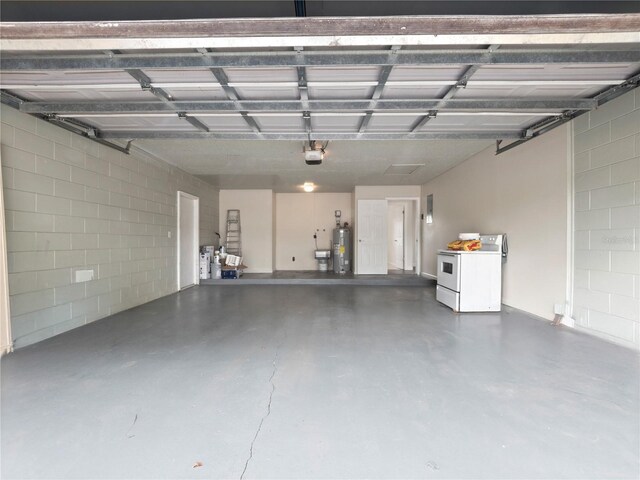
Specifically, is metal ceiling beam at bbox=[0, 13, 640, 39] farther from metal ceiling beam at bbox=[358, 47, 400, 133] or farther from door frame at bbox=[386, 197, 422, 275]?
door frame at bbox=[386, 197, 422, 275]

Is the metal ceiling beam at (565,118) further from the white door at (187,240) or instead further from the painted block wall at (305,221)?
the white door at (187,240)

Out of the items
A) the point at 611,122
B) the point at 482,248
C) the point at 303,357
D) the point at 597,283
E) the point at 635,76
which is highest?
the point at 635,76

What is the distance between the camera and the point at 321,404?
1.91m

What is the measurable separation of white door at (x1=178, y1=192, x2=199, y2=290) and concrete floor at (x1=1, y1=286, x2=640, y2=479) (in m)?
2.86

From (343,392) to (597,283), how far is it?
3.11m

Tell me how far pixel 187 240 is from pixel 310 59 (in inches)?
214

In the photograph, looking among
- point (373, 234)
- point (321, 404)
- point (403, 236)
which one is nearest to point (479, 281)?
point (321, 404)

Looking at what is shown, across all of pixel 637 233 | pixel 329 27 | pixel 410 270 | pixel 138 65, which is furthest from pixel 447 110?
pixel 410 270

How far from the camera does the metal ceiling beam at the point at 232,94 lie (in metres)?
2.45

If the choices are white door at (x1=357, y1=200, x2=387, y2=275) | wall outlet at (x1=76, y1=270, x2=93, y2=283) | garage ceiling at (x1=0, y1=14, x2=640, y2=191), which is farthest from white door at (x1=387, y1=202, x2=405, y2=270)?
wall outlet at (x1=76, y1=270, x2=93, y2=283)

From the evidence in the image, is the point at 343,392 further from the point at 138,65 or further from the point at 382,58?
the point at 138,65

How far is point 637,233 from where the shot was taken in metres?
Result: 2.73

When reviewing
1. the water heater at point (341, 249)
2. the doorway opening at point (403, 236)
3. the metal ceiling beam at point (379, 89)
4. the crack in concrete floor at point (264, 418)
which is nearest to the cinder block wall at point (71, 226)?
the crack in concrete floor at point (264, 418)

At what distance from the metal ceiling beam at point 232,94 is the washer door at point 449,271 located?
347 centimetres
